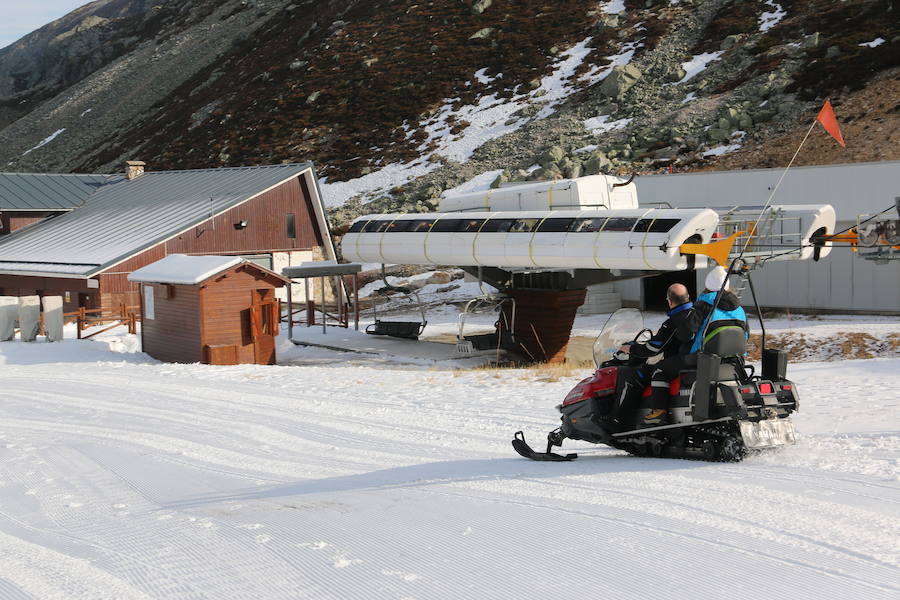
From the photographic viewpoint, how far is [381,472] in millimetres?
8805

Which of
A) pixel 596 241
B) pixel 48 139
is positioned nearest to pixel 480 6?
pixel 48 139

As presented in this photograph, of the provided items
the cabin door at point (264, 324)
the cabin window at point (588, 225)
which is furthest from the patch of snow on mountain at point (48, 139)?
the cabin window at point (588, 225)

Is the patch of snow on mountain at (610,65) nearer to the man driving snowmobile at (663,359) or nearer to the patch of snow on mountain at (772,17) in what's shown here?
the patch of snow on mountain at (772,17)

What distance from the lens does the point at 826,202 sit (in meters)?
27.0

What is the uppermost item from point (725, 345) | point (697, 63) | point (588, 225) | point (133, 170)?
point (697, 63)

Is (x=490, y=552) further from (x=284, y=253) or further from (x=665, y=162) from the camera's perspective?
(x=665, y=162)

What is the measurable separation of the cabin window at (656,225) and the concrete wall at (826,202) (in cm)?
861

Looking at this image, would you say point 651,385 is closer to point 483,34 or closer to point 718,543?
point 718,543

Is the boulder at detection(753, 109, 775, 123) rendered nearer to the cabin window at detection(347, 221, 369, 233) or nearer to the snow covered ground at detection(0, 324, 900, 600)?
the cabin window at detection(347, 221, 369, 233)

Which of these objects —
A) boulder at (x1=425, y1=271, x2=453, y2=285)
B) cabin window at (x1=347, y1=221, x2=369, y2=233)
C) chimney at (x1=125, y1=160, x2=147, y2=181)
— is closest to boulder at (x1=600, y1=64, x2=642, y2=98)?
boulder at (x1=425, y1=271, x2=453, y2=285)

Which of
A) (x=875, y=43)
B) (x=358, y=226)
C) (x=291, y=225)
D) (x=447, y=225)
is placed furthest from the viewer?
(x=875, y=43)

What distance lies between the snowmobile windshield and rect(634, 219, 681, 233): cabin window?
1145 cm

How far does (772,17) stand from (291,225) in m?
35.4

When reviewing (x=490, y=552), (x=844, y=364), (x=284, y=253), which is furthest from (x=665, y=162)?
(x=490, y=552)
